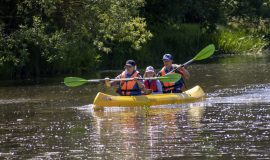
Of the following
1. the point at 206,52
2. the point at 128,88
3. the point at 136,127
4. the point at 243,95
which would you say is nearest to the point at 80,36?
the point at 206,52

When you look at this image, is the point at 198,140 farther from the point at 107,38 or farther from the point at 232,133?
the point at 107,38

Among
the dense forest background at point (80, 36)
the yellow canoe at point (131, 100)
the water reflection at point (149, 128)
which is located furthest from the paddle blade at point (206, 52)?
the dense forest background at point (80, 36)

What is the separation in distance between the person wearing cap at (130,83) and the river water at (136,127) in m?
0.79

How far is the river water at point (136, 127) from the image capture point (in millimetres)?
12523

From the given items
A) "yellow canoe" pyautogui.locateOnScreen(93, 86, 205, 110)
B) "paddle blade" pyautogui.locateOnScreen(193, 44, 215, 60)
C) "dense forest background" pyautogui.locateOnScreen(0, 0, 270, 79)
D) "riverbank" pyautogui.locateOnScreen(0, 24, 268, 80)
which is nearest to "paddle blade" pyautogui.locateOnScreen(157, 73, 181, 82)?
"yellow canoe" pyautogui.locateOnScreen(93, 86, 205, 110)

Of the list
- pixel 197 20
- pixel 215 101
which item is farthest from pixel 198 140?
pixel 197 20

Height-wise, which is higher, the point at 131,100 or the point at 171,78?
the point at 171,78

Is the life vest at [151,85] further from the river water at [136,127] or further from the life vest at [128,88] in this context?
the river water at [136,127]

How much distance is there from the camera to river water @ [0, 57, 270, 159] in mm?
12523

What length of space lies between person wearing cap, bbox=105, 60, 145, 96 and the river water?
79 centimetres

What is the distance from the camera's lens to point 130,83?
19.2 meters

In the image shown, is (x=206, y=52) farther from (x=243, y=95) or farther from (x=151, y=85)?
(x=151, y=85)

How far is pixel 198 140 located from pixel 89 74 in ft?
55.7

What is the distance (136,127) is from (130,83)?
3.99m
